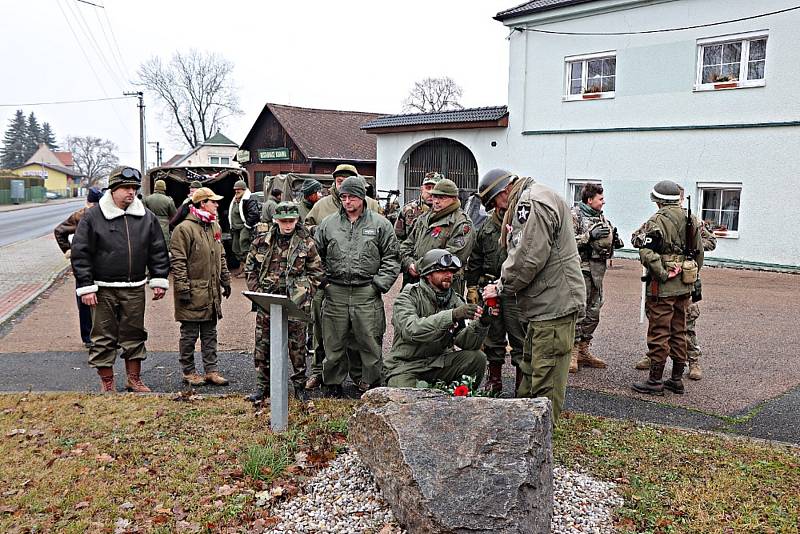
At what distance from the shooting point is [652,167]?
17359mm

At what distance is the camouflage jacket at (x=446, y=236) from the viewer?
6.48 metres

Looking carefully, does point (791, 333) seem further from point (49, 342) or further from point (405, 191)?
point (405, 191)

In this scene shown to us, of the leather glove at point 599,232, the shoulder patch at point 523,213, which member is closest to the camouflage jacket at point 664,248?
the leather glove at point 599,232

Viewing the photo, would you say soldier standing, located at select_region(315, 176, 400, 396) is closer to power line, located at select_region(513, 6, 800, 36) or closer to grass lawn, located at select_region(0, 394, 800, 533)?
grass lawn, located at select_region(0, 394, 800, 533)

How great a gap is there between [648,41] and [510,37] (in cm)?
435

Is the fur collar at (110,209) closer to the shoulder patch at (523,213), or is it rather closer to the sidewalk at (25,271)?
the shoulder patch at (523,213)

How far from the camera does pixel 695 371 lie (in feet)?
23.3

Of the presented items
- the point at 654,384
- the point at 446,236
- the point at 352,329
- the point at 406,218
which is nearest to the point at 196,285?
the point at 352,329

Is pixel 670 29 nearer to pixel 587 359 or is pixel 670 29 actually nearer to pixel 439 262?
pixel 587 359

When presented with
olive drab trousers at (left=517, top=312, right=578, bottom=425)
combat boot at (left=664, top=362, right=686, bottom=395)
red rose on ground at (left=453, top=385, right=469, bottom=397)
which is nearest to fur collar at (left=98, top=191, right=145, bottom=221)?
red rose on ground at (left=453, top=385, right=469, bottom=397)

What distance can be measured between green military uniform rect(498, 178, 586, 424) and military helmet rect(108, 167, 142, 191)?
3.59m

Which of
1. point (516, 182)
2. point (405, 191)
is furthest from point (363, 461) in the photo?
point (405, 191)

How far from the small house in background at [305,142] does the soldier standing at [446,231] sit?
23.8m

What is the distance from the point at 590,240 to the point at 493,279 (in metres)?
1.29
